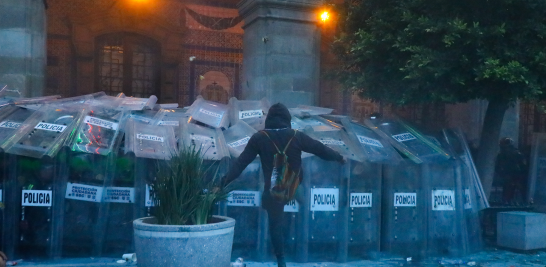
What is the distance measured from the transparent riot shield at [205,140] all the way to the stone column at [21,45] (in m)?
4.15

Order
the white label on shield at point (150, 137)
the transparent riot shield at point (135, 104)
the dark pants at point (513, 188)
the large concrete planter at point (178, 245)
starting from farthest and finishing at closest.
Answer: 1. the dark pants at point (513, 188)
2. the transparent riot shield at point (135, 104)
3. the white label on shield at point (150, 137)
4. the large concrete planter at point (178, 245)

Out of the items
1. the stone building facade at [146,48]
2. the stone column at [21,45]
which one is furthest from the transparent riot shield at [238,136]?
the stone building facade at [146,48]

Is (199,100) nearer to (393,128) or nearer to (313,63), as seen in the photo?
(393,128)

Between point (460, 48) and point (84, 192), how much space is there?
5532mm

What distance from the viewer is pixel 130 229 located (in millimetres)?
6902

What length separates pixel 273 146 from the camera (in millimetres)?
6121

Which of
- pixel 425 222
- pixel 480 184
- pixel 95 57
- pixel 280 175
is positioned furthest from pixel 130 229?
pixel 95 57

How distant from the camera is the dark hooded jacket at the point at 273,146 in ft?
20.1

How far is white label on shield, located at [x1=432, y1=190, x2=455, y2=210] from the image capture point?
25.1 feet

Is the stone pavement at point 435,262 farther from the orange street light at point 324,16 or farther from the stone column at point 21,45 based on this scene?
the orange street light at point 324,16

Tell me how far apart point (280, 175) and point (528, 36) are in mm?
4268

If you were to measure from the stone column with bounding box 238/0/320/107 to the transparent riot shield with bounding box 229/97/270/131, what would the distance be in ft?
9.66

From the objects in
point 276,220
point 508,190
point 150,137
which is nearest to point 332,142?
point 276,220

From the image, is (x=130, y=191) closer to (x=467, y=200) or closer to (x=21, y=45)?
(x=21, y=45)
